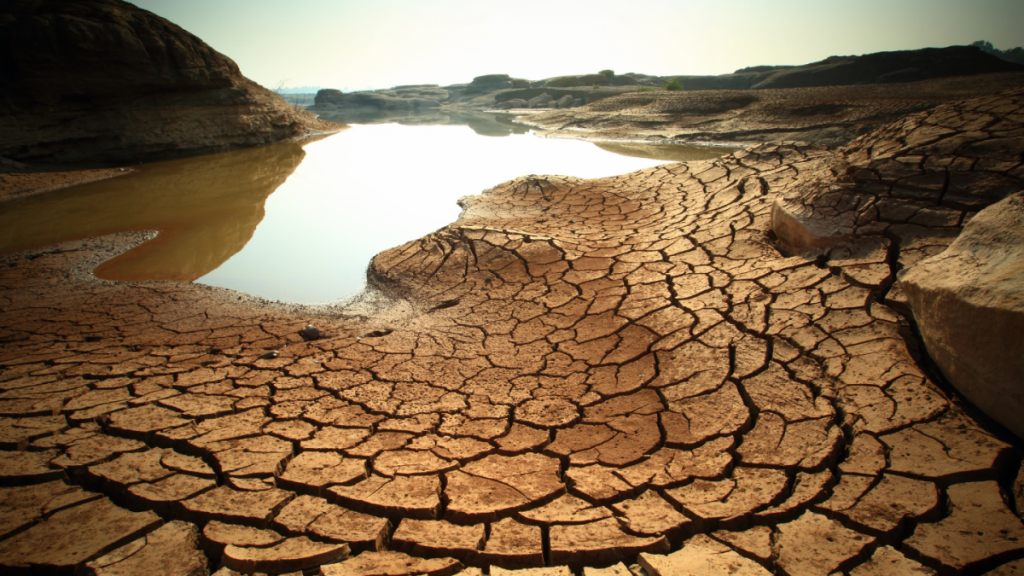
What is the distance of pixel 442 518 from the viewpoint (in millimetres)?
1470

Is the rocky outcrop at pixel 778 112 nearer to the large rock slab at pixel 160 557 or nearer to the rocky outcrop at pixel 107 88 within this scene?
the rocky outcrop at pixel 107 88

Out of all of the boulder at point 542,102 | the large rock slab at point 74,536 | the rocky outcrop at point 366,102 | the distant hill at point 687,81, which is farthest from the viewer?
the rocky outcrop at point 366,102

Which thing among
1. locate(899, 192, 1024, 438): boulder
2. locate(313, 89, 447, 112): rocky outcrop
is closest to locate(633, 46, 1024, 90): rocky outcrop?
locate(899, 192, 1024, 438): boulder

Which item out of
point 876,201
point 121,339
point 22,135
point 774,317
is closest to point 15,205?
point 22,135

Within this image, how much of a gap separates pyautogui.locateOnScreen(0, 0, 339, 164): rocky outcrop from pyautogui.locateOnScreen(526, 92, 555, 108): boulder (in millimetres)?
15544

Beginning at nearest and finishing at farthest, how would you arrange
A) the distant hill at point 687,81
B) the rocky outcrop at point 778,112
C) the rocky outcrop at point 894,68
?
the rocky outcrop at point 778,112, the rocky outcrop at point 894,68, the distant hill at point 687,81

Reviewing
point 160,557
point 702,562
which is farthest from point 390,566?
point 702,562

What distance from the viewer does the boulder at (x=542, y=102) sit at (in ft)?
80.2

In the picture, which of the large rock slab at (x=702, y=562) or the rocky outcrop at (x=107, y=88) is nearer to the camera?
the large rock slab at (x=702, y=562)

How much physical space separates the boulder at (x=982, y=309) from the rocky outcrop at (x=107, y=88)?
1348cm

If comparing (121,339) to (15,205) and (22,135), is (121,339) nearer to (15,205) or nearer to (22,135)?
(15,205)

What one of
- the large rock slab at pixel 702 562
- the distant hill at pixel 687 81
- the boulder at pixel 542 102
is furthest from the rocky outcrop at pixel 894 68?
the large rock slab at pixel 702 562

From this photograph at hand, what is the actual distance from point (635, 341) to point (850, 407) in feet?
3.32

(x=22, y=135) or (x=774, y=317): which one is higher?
(x=22, y=135)
